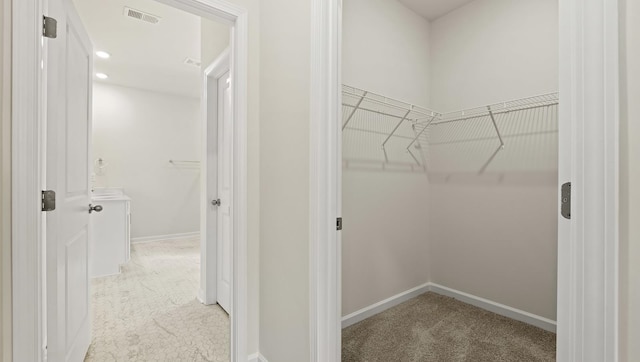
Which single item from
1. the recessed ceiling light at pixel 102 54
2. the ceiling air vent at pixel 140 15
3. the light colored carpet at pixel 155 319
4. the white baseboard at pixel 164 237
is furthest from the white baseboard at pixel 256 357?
the white baseboard at pixel 164 237

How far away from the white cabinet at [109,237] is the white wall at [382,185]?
3027 mm

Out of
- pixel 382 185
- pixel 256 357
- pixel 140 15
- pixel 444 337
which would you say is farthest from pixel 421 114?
pixel 140 15

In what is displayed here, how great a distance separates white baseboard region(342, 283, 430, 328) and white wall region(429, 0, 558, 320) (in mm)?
261

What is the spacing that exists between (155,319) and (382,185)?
2196 millimetres

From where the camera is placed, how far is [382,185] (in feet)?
8.37

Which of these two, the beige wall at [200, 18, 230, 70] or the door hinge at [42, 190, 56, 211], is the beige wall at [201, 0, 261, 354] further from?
the door hinge at [42, 190, 56, 211]

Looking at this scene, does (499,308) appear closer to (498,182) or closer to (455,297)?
(455,297)

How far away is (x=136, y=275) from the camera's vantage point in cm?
354

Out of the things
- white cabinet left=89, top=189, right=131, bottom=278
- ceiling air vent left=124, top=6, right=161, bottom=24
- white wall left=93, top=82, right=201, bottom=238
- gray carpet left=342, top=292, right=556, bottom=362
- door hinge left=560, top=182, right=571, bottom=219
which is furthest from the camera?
white wall left=93, top=82, right=201, bottom=238

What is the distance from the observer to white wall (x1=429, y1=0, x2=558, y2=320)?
7.32 feet

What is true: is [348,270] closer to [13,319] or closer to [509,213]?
[509,213]

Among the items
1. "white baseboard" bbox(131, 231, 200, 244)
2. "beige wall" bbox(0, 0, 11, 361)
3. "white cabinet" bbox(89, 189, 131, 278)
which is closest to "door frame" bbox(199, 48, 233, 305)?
"beige wall" bbox(0, 0, 11, 361)

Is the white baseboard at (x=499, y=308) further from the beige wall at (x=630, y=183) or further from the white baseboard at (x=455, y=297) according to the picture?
the beige wall at (x=630, y=183)

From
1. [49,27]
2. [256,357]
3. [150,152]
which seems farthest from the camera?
[150,152]
